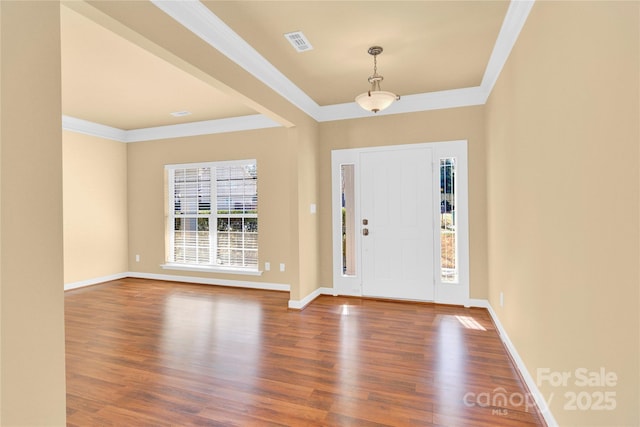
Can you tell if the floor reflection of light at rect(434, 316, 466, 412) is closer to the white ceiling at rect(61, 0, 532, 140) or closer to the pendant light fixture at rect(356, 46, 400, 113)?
the pendant light fixture at rect(356, 46, 400, 113)

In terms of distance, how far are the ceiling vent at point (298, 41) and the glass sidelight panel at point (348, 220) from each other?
6.64 ft

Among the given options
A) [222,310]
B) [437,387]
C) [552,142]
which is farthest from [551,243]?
[222,310]

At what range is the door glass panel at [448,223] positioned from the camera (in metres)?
4.29

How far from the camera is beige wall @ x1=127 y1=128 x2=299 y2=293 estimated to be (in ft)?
17.0

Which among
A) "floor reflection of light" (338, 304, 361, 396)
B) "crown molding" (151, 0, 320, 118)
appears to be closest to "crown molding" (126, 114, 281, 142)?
"crown molding" (151, 0, 320, 118)

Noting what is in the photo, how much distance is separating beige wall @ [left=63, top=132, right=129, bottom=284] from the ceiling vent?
4494 mm

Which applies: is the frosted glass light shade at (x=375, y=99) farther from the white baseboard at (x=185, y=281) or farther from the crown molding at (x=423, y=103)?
the white baseboard at (x=185, y=281)

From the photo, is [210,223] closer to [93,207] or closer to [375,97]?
[93,207]

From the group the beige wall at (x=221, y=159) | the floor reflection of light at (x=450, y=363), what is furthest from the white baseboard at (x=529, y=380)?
the beige wall at (x=221, y=159)

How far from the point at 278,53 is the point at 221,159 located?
2.87 m

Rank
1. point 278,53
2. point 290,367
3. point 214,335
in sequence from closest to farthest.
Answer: point 290,367 → point 278,53 → point 214,335

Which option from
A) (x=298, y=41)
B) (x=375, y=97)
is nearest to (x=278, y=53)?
(x=298, y=41)

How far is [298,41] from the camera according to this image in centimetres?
287

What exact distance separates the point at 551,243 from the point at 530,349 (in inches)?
35.3
